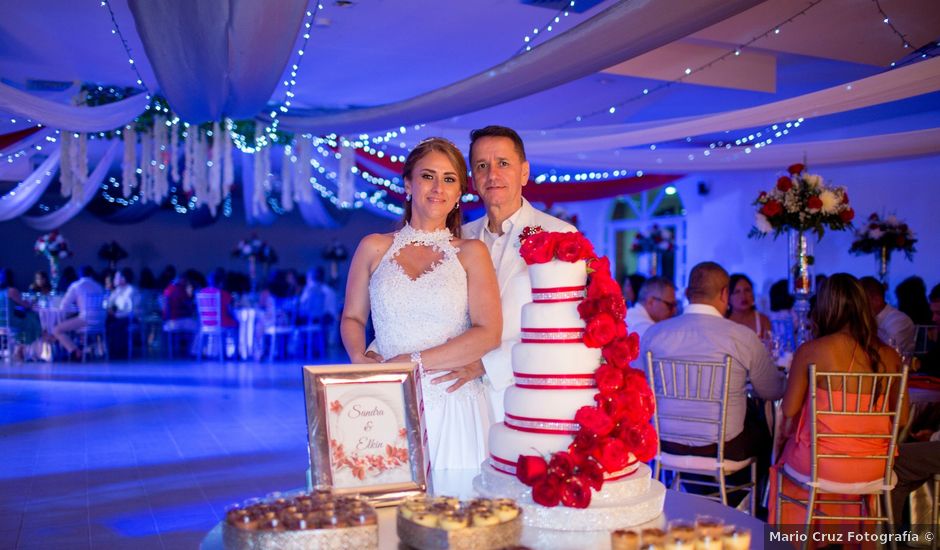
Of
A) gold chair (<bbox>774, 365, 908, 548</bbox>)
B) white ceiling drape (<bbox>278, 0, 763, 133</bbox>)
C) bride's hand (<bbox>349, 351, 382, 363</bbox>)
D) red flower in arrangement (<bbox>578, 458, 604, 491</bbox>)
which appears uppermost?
white ceiling drape (<bbox>278, 0, 763, 133</bbox>)

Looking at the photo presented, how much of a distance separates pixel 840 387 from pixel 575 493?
2809 millimetres

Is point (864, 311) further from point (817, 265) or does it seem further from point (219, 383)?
point (219, 383)

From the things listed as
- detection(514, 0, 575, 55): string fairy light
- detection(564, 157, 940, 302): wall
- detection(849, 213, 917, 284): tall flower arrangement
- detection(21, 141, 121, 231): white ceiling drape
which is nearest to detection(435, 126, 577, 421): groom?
detection(514, 0, 575, 55): string fairy light

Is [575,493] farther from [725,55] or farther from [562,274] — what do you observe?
[725,55]

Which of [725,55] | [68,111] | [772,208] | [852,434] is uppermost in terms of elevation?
[725,55]

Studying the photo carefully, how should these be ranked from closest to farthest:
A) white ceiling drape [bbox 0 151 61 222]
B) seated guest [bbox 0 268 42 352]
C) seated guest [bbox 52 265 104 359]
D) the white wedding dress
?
1. the white wedding dress
2. white ceiling drape [bbox 0 151 61 222]
3. seated guest [bbox 0 268 42 352]
4. seated guest [bbox 52 265 104 359]

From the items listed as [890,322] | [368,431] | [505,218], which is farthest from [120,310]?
[368,431]

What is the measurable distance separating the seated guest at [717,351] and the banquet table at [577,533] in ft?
8.46

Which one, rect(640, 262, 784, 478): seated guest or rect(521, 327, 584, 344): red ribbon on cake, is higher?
rect(521, 327, 584, 344): red ribbon on cake

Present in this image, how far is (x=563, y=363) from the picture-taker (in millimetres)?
1756

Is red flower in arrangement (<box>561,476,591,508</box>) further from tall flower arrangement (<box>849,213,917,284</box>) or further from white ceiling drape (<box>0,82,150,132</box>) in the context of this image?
tall flower arrangement (<box>849,213,917,284</box>)

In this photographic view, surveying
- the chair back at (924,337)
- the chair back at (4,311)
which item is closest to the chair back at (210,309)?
the chair back at (4,311)

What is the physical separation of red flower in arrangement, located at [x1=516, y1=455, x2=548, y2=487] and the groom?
2.80ft

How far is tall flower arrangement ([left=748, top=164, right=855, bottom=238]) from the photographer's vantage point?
5566 mm
